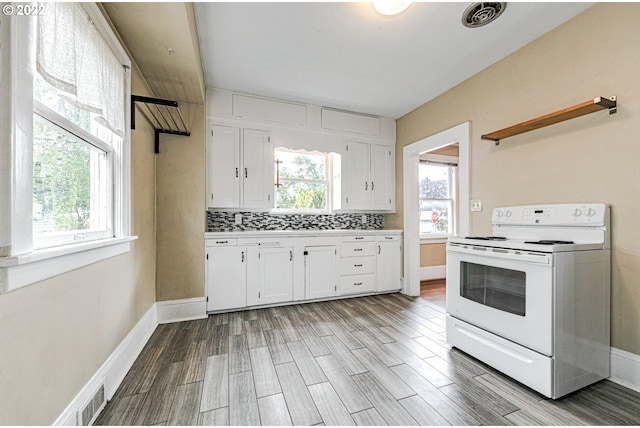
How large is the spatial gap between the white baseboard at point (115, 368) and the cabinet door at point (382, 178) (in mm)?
2998

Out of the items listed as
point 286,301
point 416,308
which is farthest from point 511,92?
point 286,301

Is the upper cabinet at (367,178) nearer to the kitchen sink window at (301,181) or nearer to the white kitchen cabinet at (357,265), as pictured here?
the kitchen sink window at (301,181)

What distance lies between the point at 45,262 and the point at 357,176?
327cm

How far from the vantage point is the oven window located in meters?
1.70

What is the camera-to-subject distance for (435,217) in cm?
463

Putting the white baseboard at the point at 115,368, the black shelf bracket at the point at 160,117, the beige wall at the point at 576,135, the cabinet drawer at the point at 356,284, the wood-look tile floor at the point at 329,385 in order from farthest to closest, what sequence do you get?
the cabinet drawer at the point at 356,284 < the black shelf bracket at the point at 160,117 < the beige wall at the point at 576,135 < the wood-look tile floor at the point at 329,385 < the white baseboard at the point at 115,368

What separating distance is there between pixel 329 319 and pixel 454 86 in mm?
2908

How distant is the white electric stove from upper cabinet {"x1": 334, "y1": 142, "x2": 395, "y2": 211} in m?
1.84

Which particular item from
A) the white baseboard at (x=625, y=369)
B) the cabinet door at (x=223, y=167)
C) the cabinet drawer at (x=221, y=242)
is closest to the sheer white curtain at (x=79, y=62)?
the cabinet door at (x=223, y=167)

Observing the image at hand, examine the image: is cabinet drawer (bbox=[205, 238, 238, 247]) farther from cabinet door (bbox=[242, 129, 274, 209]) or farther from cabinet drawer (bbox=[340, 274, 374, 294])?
cabinet drawer (bbox=[340, 274, 374, 294])

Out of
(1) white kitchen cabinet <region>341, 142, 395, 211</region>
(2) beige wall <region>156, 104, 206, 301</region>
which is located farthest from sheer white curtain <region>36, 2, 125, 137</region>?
(1) white kitchen cabinet <region>341, 142, 395, 211</region>

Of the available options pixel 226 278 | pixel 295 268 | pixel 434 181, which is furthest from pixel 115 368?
pixel 434 181

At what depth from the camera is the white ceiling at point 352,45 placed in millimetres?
1886

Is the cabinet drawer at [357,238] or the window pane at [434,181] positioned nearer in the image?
the cabinet drawer at [357,238]
